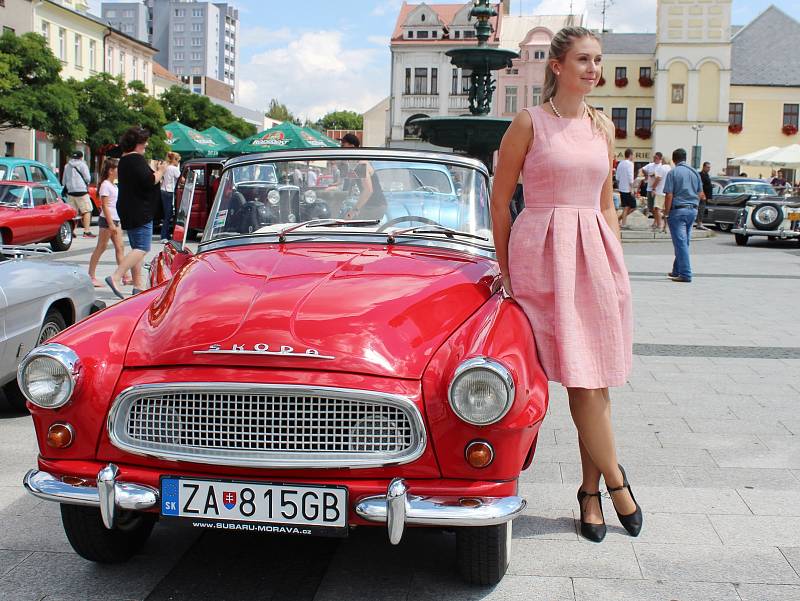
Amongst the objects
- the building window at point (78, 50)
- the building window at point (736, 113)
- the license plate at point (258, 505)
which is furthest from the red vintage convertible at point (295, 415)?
the building window at point (736, 113)

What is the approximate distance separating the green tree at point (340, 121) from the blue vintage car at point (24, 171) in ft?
415

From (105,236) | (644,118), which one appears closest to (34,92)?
(105,236)

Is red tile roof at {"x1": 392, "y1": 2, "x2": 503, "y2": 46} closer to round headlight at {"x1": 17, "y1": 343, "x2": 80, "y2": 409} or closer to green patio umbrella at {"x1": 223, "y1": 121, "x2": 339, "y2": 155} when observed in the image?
green patio umbrella at {"x1": 223, "y1": 121, "x2": 339, "y2": 155}

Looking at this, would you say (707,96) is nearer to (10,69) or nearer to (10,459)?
(10,69)

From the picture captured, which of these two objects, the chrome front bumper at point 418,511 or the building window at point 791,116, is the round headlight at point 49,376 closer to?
the chrome front bumper at point 418,511

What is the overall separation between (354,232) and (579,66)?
1.27m

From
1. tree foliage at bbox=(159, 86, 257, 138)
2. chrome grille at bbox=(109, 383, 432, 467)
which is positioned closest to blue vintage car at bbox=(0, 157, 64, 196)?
chrome grille at bbox=(109, 383, 432, 467)

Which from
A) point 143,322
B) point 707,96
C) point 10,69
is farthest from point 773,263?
point 707,96

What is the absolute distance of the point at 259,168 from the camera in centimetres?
510

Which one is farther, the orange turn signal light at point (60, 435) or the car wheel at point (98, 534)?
the car wheel at point (98, 534)

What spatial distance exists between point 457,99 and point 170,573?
75887 millimetres

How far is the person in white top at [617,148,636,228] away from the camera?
2372 centimetres

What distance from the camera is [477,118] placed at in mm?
17625

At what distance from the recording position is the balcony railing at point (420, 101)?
7788 centimetres
